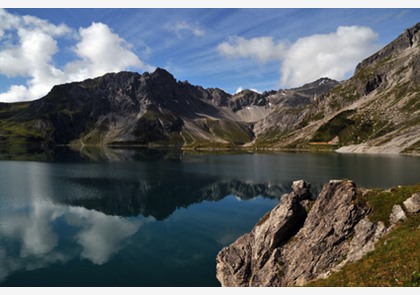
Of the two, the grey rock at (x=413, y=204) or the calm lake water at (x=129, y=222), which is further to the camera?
the calm lake water at (x=129, y=222)

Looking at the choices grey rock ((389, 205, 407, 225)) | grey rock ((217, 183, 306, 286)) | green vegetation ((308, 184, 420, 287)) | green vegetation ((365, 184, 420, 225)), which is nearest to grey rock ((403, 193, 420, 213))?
grey rock ((389, 205, 407, 225))

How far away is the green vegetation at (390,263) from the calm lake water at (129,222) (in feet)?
78.0

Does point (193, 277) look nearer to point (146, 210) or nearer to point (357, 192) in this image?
point (357, 192)

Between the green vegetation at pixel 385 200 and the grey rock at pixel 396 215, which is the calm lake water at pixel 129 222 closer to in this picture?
the green vegetation at pixel 385 200

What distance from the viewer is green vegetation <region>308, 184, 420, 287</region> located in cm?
→ 2483

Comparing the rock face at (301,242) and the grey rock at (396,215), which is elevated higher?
the grey rock at (396,215)

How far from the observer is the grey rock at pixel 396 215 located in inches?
1531

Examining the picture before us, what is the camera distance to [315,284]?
30359 mm

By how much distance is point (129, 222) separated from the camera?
83.0 meters

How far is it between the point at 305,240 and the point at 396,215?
37.9 feet

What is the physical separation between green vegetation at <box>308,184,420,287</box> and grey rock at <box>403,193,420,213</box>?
0.95 metres

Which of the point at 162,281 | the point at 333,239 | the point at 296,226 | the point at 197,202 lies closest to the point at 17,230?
the point at 162,281

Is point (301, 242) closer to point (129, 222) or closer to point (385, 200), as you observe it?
point (385, 200)

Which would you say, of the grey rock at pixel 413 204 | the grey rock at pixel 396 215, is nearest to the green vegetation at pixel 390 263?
the grey rock at pixel 396 215
